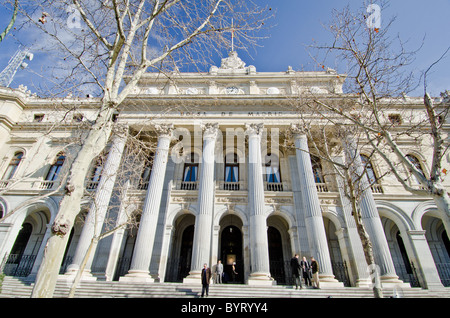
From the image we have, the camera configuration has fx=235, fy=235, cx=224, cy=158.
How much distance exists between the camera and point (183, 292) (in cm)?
1029

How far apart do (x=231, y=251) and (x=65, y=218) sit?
14.2 m

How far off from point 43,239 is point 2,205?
3943mm

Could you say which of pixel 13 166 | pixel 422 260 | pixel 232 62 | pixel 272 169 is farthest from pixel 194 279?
pixel 232 62

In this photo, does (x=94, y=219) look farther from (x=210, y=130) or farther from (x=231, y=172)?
(x=231, y=172)

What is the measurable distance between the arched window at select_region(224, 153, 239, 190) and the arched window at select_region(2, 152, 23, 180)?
16.6 m

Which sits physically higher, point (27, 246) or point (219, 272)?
point (27, 246)

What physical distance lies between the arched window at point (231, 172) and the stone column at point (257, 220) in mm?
2561

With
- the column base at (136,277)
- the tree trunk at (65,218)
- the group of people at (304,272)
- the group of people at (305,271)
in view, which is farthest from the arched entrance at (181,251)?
the tree trunk at (65,218)

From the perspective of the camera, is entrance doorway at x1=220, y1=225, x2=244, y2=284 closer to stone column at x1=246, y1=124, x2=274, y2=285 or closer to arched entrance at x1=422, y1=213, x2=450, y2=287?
stone column at x1=246, y1=124, x2=274, y2=285

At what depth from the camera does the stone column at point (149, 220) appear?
12242 mm

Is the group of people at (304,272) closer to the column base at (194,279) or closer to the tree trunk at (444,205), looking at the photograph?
the column base at (194,279)
